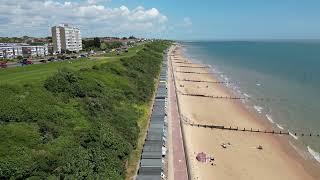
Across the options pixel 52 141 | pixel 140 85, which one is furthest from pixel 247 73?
pixel 52 141

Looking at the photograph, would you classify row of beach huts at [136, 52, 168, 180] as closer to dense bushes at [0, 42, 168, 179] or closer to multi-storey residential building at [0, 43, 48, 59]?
dense bushes at [0, 42, 168, 179]

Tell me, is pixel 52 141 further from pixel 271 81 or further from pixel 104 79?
pixel 271 81

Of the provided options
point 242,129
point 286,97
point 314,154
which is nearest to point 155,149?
point 242,129

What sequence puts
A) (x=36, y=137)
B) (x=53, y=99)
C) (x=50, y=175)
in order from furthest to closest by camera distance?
→ (x=53, y=99), (x=36, y=137), (x=50, y=175)

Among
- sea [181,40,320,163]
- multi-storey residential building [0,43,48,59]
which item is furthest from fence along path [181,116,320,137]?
multi-storey residential building [0,43,48,59]

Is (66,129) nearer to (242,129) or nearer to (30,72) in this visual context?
(242,129)

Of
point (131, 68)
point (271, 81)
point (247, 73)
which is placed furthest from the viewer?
point (247, 73)

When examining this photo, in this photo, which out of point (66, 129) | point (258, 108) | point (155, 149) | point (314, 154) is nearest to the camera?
point (66, 129)
